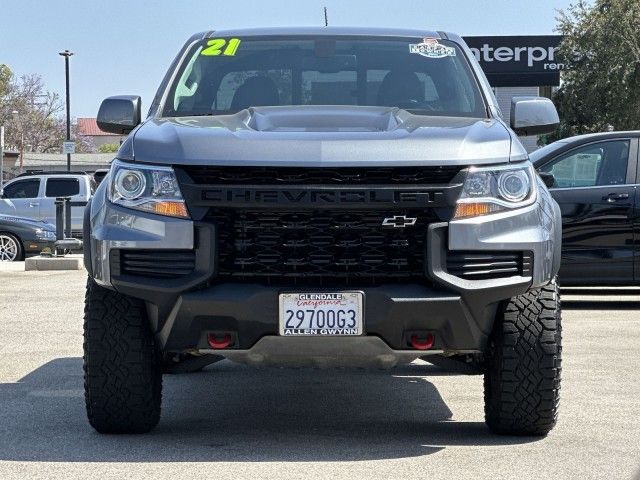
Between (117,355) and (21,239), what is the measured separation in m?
19.4

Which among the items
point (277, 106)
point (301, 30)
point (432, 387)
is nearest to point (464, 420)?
point (432, 387)

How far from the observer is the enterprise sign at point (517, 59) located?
5403cm

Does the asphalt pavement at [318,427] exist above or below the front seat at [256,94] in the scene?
below

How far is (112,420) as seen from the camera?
6402 mm

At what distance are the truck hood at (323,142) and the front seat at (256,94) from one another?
67 cm

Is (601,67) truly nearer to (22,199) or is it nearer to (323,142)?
(22,199)

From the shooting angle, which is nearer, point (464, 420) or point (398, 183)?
point (398, 183)

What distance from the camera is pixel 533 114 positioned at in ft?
24.5

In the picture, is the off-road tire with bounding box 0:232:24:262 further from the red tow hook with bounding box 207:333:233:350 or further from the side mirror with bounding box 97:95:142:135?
the red tow hook with bounding box 207:333:233:350

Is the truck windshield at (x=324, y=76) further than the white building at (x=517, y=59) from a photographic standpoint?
No

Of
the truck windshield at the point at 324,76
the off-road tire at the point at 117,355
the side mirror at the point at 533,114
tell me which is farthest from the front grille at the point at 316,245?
the side mirror at the point at 533,114

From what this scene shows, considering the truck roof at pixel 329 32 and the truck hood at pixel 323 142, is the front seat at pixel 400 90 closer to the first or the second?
the truck roof at pixel 329 32

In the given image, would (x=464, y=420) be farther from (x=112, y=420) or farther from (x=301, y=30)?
(x=301, y=30)

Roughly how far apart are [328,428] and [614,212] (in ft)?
22.3
